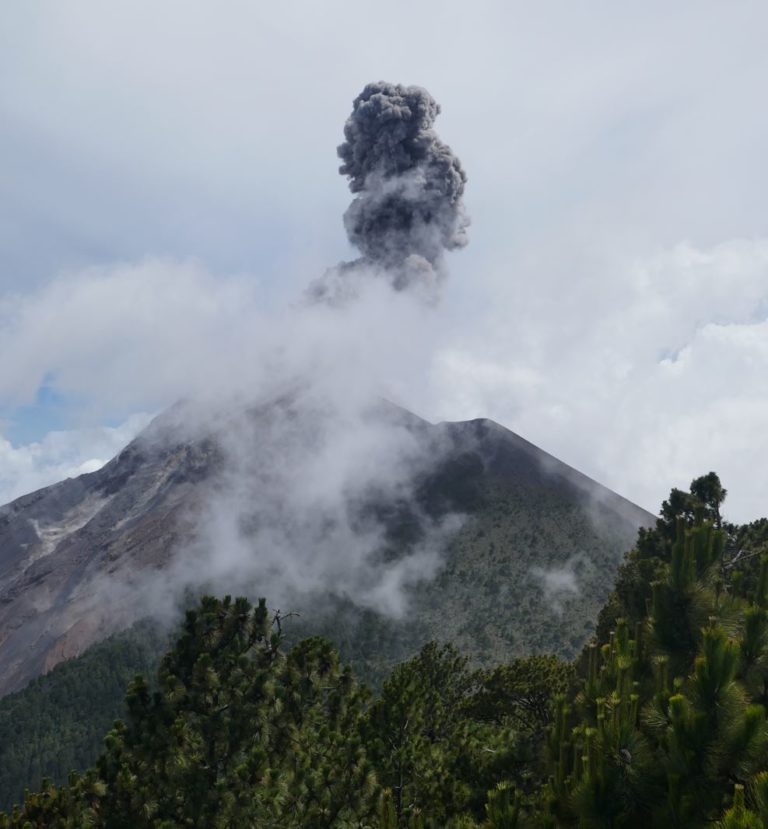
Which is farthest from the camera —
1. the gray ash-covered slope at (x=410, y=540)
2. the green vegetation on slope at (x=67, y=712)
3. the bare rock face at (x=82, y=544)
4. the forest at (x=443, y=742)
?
the bare rock face at (x=82, y=544)

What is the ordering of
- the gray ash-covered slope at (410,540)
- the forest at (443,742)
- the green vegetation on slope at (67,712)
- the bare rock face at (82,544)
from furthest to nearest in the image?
the bare rock face at (82,544), the gray ash-covered slope at (410,540), the green vegetation on slope at (67,712), the forest at (443,742)

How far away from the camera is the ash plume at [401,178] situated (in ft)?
407

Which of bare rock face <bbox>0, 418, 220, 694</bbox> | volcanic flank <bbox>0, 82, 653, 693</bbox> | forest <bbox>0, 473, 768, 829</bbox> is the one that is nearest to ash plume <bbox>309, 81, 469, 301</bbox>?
volcanic flank <bbox>0, 82, 653, 693</bbox>

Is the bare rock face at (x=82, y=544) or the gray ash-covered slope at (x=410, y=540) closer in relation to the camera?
the gray ash-covered slope at (x=410, y=540)

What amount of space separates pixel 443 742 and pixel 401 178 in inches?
4336

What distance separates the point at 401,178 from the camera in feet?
405

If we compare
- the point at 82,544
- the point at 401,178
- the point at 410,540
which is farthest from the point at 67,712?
the point at 401,178

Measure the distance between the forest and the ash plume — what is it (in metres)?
108

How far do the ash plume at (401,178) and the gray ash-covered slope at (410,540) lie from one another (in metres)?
33.1

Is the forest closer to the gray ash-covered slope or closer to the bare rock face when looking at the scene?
the gray ash-covered slope

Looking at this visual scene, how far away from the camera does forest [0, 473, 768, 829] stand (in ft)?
31.8

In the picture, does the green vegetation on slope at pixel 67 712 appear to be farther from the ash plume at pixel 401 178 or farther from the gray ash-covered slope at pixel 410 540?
the ash plume at pixel 401 178

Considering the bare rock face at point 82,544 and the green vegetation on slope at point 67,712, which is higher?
the bare rock face at point 82,544

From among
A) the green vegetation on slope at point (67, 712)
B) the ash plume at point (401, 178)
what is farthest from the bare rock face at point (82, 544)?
the ash plume at point (401, 178)
